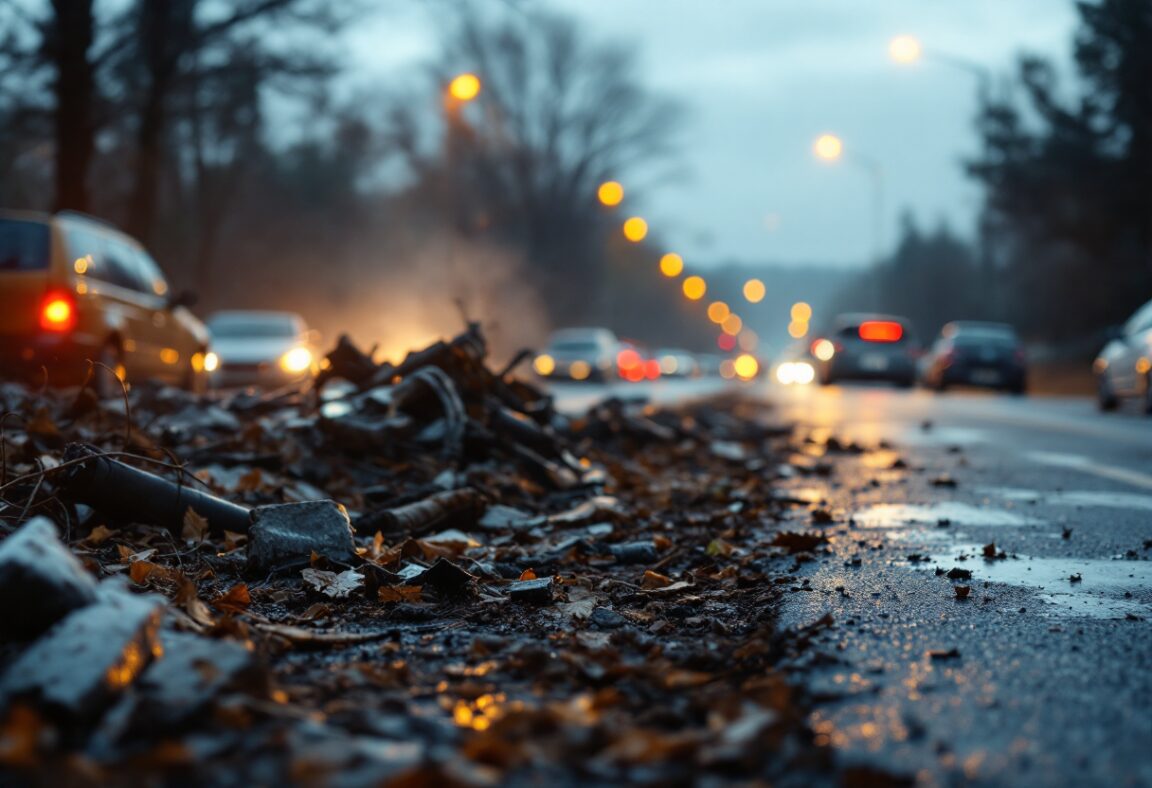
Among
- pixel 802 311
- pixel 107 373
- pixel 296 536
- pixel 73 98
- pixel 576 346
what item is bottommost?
pixel 296 536

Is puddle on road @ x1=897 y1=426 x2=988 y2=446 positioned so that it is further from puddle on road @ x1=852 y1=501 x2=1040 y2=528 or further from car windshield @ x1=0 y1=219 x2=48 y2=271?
car windshield @ x1=0 y1=219 x2=48 y2=271

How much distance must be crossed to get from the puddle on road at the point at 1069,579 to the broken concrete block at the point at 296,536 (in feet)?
7.35

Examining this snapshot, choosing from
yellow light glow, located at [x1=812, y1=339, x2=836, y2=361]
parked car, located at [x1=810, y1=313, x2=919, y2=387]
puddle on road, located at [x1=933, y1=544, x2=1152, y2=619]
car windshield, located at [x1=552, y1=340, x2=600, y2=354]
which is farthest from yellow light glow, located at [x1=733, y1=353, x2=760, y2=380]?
puddle on road, located at [x1=933, y1=544, x2=1152, y2=619]

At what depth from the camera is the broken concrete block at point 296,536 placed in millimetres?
4738

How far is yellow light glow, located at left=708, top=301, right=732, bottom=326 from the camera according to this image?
509 feet

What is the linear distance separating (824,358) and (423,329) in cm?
3534

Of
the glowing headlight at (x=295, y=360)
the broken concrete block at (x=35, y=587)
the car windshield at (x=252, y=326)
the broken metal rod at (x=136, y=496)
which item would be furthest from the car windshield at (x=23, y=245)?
the car windshield at (x=252, y=326)

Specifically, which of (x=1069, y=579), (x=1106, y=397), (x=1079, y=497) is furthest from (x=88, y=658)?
(x=1106, y=397)

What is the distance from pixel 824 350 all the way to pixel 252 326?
1504 centimetres

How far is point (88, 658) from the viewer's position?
8.89 feet

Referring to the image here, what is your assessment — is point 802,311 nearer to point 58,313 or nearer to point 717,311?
point 717,311

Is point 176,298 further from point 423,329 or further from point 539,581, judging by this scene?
point 423,329

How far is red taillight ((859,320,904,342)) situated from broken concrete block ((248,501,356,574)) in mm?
27111

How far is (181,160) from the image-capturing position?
47.4 metres
